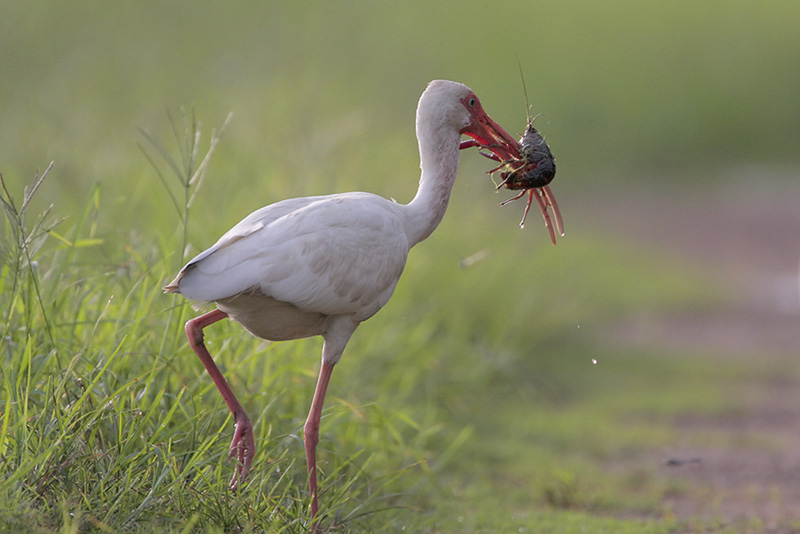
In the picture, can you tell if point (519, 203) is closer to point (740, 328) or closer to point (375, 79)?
point (375, 79)

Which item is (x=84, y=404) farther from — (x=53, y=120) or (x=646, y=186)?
(x=646, y=186)

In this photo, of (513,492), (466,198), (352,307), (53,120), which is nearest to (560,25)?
(466,198)

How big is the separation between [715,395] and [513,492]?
2.32m

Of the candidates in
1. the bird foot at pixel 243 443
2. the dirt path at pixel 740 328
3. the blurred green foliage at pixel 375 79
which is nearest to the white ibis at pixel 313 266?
the bird foot at pixel 243 443

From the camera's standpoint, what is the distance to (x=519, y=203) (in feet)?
39.4

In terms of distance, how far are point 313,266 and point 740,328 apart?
19.7ft

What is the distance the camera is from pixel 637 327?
8898mm

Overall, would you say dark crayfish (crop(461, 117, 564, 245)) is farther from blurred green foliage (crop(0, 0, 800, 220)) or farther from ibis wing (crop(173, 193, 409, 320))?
blurred green foliage (crop(0, 0, 800, 220))

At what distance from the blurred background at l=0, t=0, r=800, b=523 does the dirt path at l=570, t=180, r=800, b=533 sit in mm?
30

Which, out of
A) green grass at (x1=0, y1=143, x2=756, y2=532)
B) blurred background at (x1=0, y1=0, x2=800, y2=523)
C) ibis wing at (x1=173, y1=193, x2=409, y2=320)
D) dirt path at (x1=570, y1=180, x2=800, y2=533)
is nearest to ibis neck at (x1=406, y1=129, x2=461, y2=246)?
ibis wing at (x1=173, y1=193, x2=409, y2=320)

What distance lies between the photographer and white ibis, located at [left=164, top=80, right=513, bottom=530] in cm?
369

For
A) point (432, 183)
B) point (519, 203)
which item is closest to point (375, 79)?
point (519, 203)

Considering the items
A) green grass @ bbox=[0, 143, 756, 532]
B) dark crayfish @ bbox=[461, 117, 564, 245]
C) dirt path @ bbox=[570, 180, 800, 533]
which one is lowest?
dirt path @ bbox=[570, 180, 800, 533]

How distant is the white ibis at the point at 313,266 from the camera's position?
3688 mm
